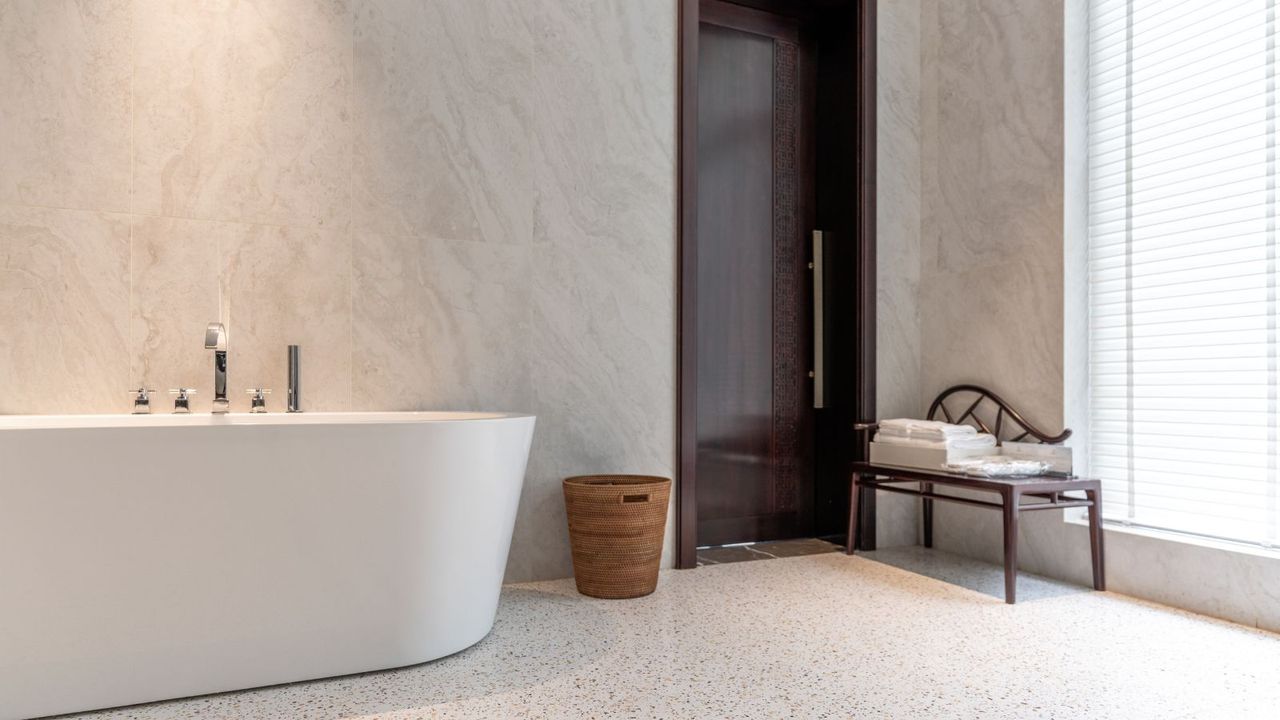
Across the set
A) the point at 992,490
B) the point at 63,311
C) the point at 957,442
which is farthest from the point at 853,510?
the point at 63,311

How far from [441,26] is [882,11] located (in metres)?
1.87

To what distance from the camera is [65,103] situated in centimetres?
238

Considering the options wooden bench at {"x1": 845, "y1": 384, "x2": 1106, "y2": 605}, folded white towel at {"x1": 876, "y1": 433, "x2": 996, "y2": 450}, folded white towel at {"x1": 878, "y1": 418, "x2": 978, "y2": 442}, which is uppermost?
folded white towel at {"x1": 878, "y1": 418, "x2": 978, "y2": 442}

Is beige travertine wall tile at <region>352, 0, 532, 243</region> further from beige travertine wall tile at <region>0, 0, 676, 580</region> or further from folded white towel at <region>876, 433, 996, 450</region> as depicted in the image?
folded white towel at <region>876, 433, 996, 450</region>

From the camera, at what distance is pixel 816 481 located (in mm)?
3680

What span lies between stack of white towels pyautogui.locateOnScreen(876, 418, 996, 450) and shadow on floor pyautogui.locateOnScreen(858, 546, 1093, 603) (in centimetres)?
45

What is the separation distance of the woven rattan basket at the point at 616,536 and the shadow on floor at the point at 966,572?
1.03 m

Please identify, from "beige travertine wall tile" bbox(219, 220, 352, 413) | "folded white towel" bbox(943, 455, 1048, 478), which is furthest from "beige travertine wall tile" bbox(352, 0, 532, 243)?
"folded white towel" bbox(943, 455, 1048, 478)

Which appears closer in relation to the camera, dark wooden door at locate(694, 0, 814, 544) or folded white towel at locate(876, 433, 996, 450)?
folded white towel at locate(876, 433, 996, 450)

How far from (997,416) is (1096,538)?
59 centimetres

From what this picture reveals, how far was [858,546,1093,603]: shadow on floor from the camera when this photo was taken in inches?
108

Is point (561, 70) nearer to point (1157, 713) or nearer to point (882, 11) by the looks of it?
point (882, 11)

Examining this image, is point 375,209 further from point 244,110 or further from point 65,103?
point 65,103

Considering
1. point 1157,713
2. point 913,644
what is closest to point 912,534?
point 913,644
